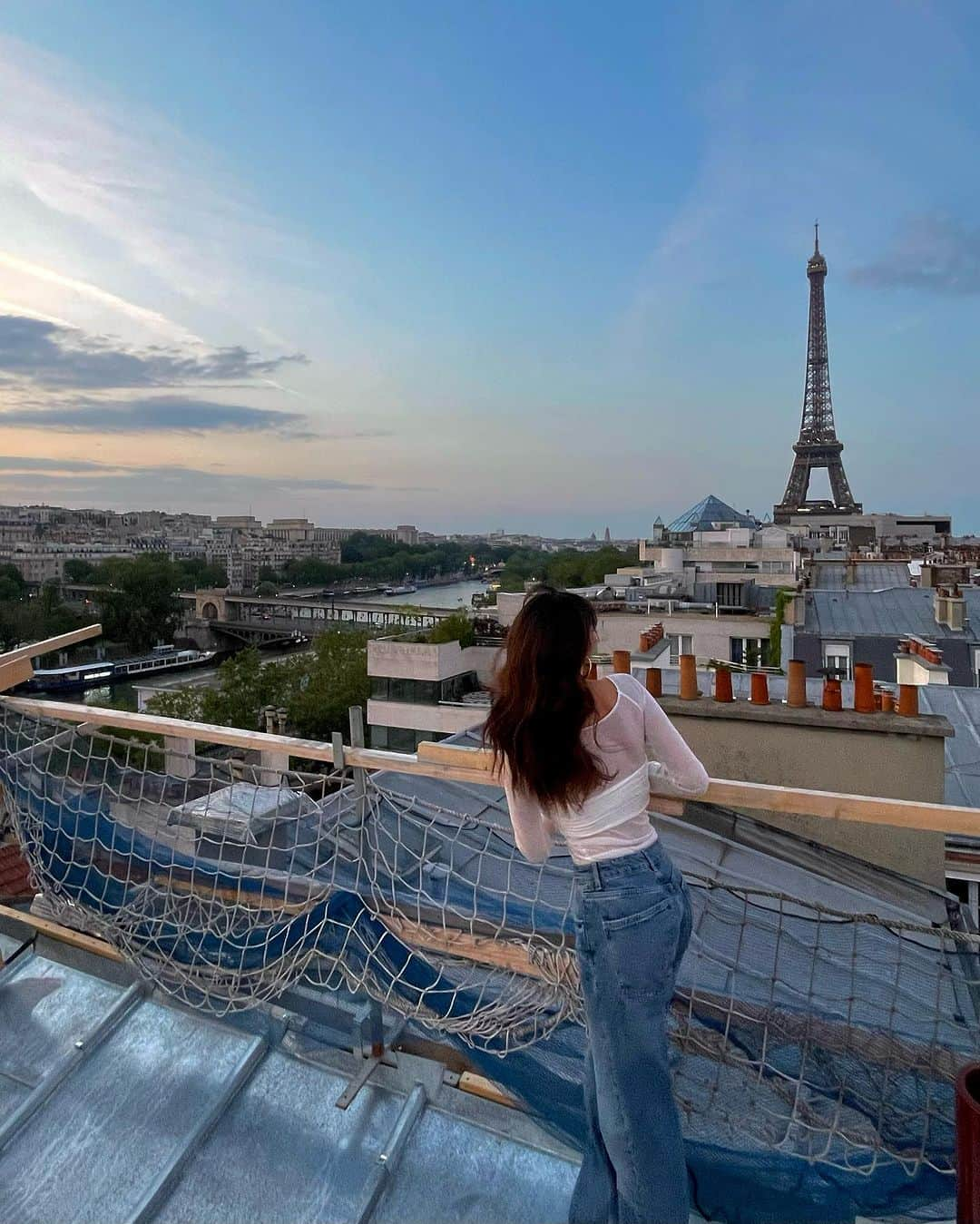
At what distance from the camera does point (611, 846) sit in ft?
4.65

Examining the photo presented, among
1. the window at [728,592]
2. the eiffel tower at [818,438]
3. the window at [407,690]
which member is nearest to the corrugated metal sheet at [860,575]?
the window at [728,592]

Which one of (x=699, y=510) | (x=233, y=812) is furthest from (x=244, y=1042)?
(x=699, y=510)

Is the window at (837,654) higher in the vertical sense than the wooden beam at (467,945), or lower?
lower

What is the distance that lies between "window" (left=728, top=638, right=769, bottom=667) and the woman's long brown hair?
51.0 feet

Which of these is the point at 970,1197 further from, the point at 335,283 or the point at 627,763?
the point at 335,283

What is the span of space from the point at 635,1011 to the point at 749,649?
16.3m

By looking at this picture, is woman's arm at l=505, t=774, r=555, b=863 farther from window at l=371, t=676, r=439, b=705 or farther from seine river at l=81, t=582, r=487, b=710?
seine river at l=81, t=582, r=487, b=710

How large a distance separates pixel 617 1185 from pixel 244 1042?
1.14m

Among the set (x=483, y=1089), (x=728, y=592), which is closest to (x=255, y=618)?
(x=728, y=592)

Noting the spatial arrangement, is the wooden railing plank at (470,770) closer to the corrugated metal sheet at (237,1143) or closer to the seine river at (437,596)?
the corrugated metal sheet at (237,1143)

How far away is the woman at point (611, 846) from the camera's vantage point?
1360 millimetres

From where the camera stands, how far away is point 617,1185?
1.46 meters

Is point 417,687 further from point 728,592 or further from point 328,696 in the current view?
point 728,592

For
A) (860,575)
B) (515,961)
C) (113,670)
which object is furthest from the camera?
(113,670)
